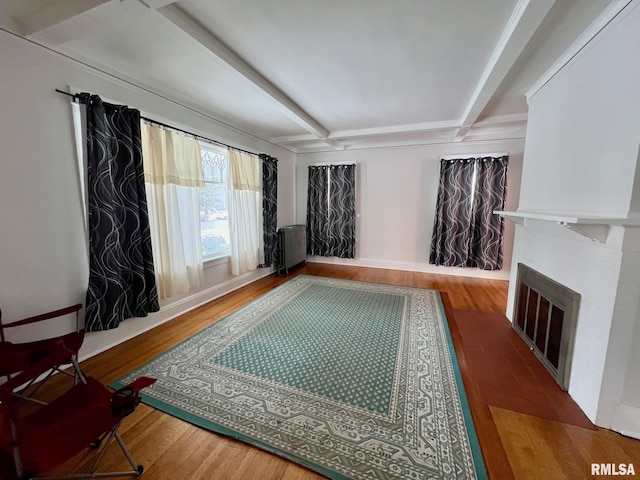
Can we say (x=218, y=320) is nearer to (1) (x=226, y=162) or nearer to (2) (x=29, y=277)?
(2) (x=29, y=277)

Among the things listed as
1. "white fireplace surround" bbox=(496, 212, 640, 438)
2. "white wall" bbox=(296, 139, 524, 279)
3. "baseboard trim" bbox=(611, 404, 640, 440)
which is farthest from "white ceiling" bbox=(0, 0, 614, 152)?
"baseboard trim" bbox=(611, 404, 640, 440)

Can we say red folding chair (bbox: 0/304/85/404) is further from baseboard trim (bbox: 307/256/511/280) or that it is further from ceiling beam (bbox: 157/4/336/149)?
baseboard trim (bbox: 307/256/511/280)

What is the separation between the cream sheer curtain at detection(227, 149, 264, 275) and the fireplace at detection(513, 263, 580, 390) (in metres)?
3.65

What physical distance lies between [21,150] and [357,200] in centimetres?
459

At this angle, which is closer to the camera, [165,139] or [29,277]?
[29,277]

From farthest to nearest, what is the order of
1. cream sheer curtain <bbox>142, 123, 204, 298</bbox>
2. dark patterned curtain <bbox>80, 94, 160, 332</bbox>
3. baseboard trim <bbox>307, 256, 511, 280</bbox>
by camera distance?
baseboard trim <bbox>307, 256, 511, 280</bbox>
cream sheer curtain <bbox>142, 123, 204, 298</bbox>
dark patterned curtain <bbox>80, 94, 160, 332</bbox>

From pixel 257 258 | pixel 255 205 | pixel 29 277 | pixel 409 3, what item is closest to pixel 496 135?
pixel 409 3

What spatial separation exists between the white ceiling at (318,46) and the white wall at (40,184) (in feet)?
0.60

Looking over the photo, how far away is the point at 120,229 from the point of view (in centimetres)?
227

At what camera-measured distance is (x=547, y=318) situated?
213 centimetres

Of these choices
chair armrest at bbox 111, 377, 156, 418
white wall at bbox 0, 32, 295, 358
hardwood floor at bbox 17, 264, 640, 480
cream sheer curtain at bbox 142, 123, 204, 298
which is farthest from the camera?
cream sheer curtain at bbox 142, 123, 204, 298

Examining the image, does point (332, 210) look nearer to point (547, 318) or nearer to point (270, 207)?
point (270, 207)

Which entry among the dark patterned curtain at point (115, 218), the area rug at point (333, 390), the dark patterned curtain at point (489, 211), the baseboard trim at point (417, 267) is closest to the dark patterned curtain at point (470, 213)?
the dark patterned curtain at point (489, 211)

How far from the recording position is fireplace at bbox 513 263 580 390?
72.1 inches
